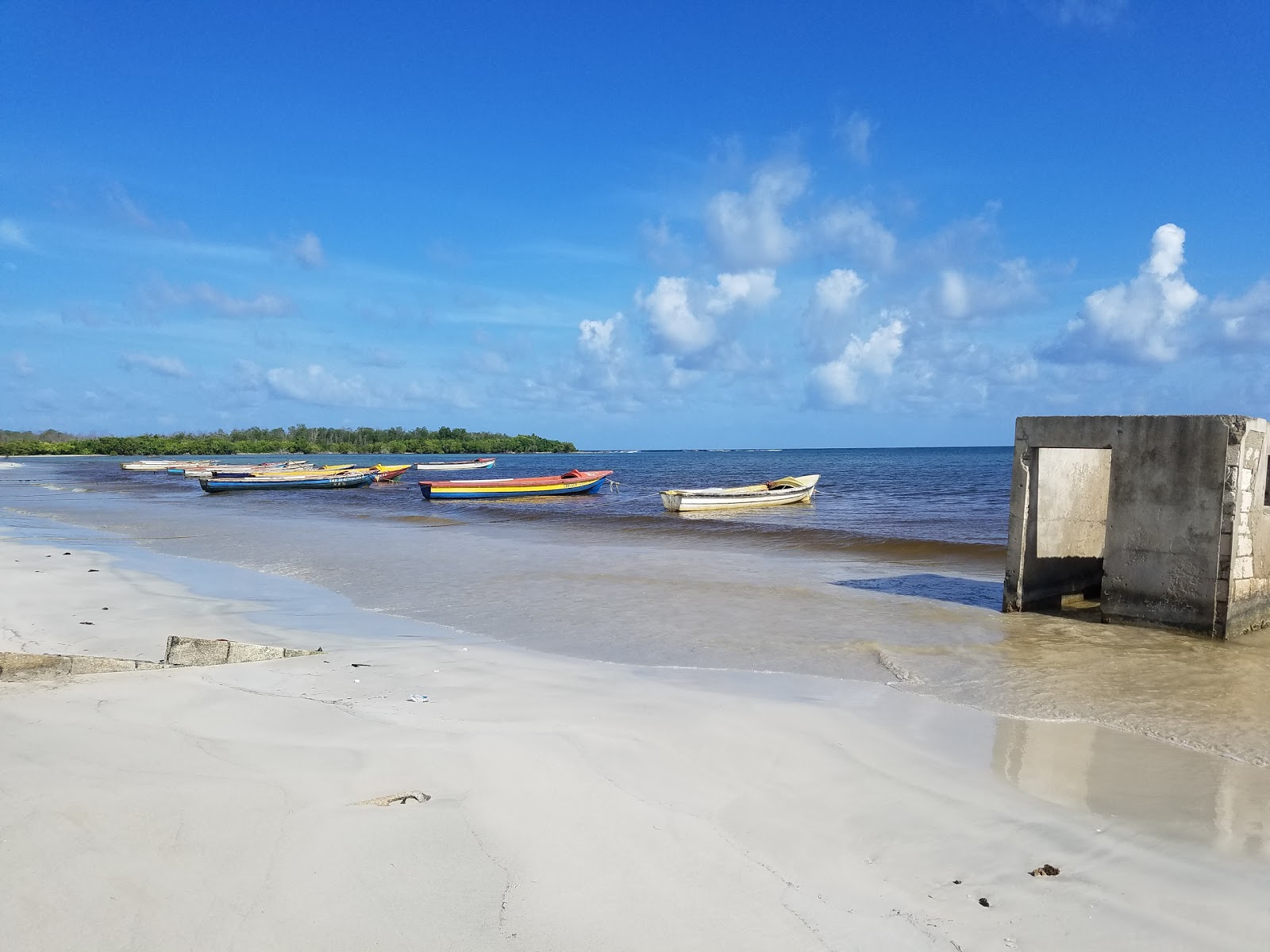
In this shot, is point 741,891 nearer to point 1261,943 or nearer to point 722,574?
point 1261,943

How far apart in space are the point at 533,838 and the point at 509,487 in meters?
34.8

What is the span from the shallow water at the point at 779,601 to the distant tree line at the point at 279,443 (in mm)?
92521

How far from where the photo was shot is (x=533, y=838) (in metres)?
3.85

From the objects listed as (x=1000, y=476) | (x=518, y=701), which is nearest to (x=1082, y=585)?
(x=518, y=701)

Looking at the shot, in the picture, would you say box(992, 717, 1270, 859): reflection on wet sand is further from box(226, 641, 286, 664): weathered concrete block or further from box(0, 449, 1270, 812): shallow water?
box(226, 641, 286, 664): weathered concrete block

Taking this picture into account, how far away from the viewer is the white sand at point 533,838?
3.13 m

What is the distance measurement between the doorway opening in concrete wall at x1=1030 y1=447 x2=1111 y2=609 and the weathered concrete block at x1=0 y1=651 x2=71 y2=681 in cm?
1099

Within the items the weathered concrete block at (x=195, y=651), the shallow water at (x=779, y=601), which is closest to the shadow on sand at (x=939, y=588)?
the shallow water at (x=779, y=601)

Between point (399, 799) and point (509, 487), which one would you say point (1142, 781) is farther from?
point (509, 487)

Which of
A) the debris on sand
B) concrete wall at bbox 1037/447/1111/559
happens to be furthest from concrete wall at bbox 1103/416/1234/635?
the debris on sand

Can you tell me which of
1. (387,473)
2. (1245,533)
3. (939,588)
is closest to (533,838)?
(1245,533)

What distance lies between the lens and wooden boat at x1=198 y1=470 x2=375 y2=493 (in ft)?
133

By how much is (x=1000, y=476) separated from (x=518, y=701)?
196 feet

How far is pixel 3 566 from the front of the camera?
41.7 ft
